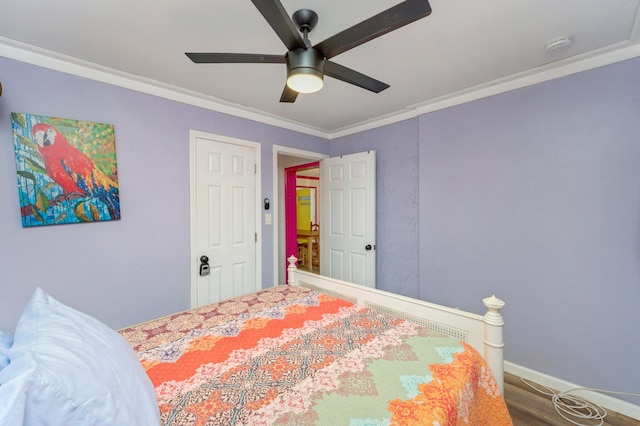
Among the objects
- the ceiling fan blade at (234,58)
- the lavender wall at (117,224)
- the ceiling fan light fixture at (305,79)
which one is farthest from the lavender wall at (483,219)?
the ceiling fan light fixture at (305,79)

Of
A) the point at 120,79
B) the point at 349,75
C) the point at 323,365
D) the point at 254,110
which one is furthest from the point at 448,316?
the point at 120,79

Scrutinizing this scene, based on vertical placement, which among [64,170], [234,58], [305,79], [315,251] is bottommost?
[315,251]

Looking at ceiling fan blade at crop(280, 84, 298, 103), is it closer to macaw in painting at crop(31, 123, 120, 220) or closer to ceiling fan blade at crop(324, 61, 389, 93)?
ceiling fan blade at crop(324, 61, 389, 93)

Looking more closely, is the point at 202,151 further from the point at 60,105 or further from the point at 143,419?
the point at 143,419

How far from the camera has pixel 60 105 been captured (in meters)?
1.83

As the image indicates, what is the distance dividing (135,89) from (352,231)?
2.55 meters

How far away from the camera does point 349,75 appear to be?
56.7 inches

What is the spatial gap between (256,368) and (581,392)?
235 centimetres

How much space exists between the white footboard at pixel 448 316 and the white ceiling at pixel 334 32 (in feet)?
5.16

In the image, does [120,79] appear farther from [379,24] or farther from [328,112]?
[379,24]

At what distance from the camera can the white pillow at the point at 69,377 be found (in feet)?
1.64

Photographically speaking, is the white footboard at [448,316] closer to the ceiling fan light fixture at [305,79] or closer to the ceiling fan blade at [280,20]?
the ceiling fan light fixture at [305,79]

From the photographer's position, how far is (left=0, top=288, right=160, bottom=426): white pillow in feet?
1.64

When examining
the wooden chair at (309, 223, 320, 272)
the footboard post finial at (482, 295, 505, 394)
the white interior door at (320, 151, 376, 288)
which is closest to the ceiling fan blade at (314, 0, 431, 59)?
the footboard post finial at (482, 295, 505, 394)
